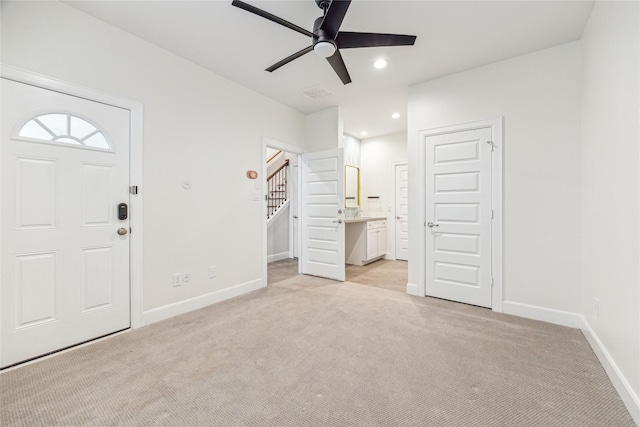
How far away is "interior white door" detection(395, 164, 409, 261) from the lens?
5.75 m

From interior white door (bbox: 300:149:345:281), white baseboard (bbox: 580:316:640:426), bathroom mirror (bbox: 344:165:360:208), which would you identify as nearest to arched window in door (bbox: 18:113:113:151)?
interior white door (bbox: 300:149:345:281)

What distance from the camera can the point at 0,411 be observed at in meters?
1.45

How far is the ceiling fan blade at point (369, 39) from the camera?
2.01m

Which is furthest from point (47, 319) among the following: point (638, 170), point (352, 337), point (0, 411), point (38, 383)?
point (638, 170)

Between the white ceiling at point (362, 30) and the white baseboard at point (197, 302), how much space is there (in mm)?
2665

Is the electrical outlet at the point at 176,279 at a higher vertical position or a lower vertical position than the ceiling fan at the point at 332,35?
lower

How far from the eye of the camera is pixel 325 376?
1.78m

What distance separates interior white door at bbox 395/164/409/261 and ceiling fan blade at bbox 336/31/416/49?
381 centimetres

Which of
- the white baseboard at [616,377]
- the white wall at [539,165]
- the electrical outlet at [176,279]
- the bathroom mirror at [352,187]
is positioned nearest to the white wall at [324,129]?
the bathroom mirror at [352,187]

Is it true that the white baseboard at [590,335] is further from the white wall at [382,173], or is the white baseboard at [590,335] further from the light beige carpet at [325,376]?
the white wall at [382,173]

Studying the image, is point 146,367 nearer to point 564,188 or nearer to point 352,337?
point 352,337

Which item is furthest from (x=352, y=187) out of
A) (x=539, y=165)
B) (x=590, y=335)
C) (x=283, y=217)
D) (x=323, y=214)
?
(x=590, y=335)

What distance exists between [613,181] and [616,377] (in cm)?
125

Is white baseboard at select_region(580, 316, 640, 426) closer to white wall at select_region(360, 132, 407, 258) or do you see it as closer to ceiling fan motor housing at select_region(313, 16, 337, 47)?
ceiling fan motor housing at select_region(313, 16, 337, 47)
